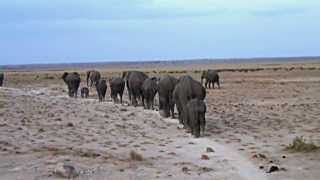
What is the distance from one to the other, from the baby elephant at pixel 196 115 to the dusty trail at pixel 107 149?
33 centimetres

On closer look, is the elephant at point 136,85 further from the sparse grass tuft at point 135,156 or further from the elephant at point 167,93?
the sparse grass tuft at point 135,156

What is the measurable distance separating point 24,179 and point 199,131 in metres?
9.29

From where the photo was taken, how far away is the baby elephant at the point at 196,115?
20.8 metres

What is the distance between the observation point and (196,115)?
20.8 metres

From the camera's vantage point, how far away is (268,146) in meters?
18.2

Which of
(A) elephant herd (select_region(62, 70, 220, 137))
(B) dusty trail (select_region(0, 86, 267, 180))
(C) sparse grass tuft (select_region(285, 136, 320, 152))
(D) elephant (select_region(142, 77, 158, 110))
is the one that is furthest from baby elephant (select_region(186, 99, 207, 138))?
(D) elephant (select_region(142, 77, 158, 110))

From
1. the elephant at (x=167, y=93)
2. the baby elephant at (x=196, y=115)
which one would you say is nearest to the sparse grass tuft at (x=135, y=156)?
the baby elephant at (x=196, y=115)

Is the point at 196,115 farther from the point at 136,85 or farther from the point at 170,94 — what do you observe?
the point at 136,85

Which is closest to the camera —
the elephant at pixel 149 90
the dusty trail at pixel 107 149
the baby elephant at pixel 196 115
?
the dusty trail at pixel 107 149

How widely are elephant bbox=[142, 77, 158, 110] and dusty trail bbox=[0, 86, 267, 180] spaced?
5.49 m

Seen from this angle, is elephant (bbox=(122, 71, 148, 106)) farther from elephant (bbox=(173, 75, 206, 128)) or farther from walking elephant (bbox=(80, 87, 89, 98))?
elephant (bbox=(173, 75, 206, 128))

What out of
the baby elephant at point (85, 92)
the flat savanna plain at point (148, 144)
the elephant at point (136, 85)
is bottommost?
the baby elephant at point (85, 92)

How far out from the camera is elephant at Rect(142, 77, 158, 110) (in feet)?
102

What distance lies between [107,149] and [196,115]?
15.7 feet
